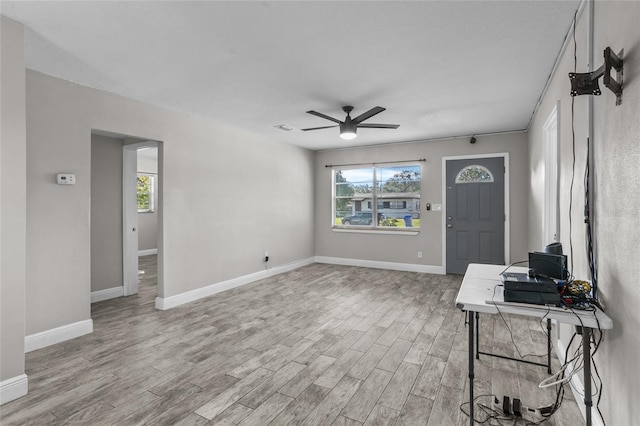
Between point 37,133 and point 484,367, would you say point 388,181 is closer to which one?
point 484,367

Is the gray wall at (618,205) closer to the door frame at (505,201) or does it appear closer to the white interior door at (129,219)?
the door frame at (505,201)

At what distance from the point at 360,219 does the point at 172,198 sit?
151 inches

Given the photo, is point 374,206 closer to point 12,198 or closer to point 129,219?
point 129,219

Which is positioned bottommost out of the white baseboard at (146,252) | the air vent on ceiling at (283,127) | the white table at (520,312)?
the white baseboard at (146,252)

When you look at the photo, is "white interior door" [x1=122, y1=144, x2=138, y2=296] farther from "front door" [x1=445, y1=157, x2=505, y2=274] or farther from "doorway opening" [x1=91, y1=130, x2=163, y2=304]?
"front door" [x1=445, y1=157, x2=505, y2=274]

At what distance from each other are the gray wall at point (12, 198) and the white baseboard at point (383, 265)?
5249 mm

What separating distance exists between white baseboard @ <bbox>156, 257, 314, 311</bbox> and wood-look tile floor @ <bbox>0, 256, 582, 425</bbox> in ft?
0.41

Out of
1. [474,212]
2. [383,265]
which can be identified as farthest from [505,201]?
[383,265]

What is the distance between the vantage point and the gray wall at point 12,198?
211 cm

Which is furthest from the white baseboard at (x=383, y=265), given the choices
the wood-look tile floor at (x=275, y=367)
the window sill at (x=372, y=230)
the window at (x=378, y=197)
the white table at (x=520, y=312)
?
the white table at (x=520, y=312)

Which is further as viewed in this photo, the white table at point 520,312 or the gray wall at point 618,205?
the white table at point 520,312

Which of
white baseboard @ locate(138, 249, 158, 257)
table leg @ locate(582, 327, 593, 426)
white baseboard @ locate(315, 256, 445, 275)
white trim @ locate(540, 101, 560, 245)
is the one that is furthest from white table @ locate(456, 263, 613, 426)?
white baseboard @ locate(138, 249, 158, 257)

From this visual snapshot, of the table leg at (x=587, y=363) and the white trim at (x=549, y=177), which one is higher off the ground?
the white trim at (x=549, y=177)

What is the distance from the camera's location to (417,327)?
3.32m
